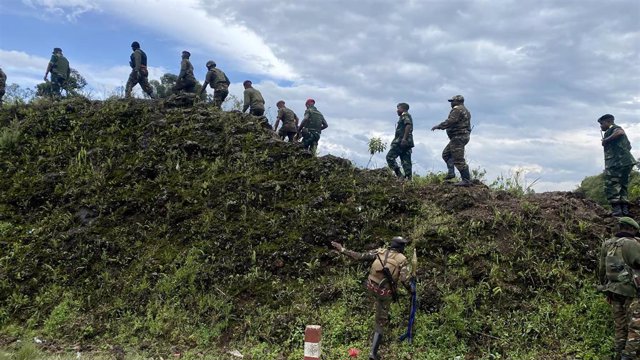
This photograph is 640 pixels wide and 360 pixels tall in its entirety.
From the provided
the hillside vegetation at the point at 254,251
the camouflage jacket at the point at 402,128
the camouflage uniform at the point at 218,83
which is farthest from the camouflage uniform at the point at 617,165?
the camouflage uniform at the point at 218,83

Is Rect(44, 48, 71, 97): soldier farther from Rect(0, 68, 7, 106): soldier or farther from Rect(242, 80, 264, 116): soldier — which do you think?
Rect(242, 80, 264, 116): soldier

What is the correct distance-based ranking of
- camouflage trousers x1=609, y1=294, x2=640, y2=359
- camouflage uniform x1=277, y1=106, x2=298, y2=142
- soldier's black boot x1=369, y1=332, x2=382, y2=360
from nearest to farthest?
camouflage trousers x1=609, y1=294, x2=640, y2=359, soldier's black boot x1=369, y1=332, x2=382, y2=360, camouflage uniform x1=277, y1=106, x2=298, y2=142

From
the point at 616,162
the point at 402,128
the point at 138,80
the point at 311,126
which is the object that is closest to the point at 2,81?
the point at 138,80

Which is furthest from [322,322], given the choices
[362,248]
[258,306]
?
[362,248]

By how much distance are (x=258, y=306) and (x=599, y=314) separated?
514 centimetres

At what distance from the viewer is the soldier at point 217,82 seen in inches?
525

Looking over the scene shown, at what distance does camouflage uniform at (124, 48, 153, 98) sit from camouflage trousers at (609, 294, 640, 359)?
12.3m

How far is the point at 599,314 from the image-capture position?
282 inches

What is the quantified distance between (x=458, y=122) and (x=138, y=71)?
8894mm

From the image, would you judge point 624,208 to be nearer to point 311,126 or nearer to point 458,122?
point 458,122

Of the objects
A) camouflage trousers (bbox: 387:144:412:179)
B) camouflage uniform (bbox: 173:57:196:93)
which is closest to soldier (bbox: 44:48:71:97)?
camouflage uniform (bbox: 173:57:196:93)

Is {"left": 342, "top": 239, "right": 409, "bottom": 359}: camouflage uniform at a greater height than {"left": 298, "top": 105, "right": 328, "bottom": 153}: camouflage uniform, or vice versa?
{"left": 298, "top": 105, "right": 328, "bottom": 153}: camouflage uniform

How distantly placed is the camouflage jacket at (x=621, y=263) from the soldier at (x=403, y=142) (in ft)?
17.4

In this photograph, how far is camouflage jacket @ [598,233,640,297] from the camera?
6324 mm
